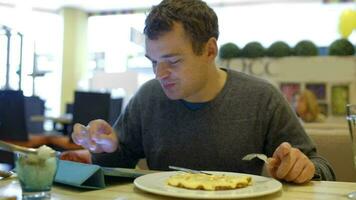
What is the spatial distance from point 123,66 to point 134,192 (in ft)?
23.2

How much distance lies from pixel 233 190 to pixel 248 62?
11.6ft

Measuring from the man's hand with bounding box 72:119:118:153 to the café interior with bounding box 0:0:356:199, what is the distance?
164 millimetres

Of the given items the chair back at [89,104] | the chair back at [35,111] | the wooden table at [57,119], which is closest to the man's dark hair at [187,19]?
the chair back at [89,104]

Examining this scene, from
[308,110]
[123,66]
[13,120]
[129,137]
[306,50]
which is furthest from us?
[123,66]

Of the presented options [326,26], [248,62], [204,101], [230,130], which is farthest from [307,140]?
[326,26]

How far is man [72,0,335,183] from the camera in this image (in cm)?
117

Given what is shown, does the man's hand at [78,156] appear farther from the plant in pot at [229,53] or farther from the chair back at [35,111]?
the chair back at [35,111]

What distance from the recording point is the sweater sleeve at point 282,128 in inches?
46.4

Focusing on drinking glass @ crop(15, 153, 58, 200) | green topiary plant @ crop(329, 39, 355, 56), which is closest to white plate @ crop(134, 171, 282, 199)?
drinking glass @ crop(15, 153, 58, 200)

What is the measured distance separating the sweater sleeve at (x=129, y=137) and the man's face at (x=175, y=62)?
0.79ft

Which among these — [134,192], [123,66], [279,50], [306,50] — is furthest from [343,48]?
[123,66]

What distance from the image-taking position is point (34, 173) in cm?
67

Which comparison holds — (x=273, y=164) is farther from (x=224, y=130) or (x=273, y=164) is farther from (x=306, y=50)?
(x=306, y=50)

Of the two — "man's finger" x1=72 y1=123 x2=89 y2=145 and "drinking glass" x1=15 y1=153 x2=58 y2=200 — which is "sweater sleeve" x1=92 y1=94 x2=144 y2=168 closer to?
"man's finger" x1=72 y1=123 x2=89 y2=145
